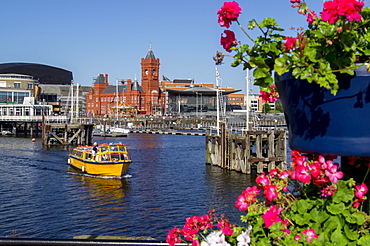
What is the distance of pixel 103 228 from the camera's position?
1847 centimetres

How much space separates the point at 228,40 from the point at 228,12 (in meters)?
0.21

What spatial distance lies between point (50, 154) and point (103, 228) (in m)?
31.9

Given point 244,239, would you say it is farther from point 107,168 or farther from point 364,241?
point 107,168

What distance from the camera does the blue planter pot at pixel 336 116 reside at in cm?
265

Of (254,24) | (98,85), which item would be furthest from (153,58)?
(254,24)

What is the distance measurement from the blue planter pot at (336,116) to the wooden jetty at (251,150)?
2766 cm

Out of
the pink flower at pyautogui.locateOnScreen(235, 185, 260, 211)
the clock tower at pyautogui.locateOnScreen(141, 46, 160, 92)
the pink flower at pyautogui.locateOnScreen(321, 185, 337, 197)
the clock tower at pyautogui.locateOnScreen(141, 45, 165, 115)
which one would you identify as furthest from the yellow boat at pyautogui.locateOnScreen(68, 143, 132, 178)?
the clock tower at pyautogui.locateOnScreen(141, 46, 160, 92)

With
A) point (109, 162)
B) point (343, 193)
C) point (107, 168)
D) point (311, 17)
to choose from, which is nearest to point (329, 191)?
point (343, 193)

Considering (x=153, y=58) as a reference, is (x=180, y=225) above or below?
below

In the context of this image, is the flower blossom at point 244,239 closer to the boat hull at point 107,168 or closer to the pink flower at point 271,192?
the pink flower at point 271,192

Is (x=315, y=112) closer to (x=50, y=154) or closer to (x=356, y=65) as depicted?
(x=356, y=65)

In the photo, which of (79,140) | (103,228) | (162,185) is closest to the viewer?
(103,228)

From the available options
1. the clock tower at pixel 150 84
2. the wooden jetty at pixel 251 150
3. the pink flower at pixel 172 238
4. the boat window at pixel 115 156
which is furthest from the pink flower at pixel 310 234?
the clock tower at pixel 150 84

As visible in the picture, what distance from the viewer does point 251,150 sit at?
110 ft
